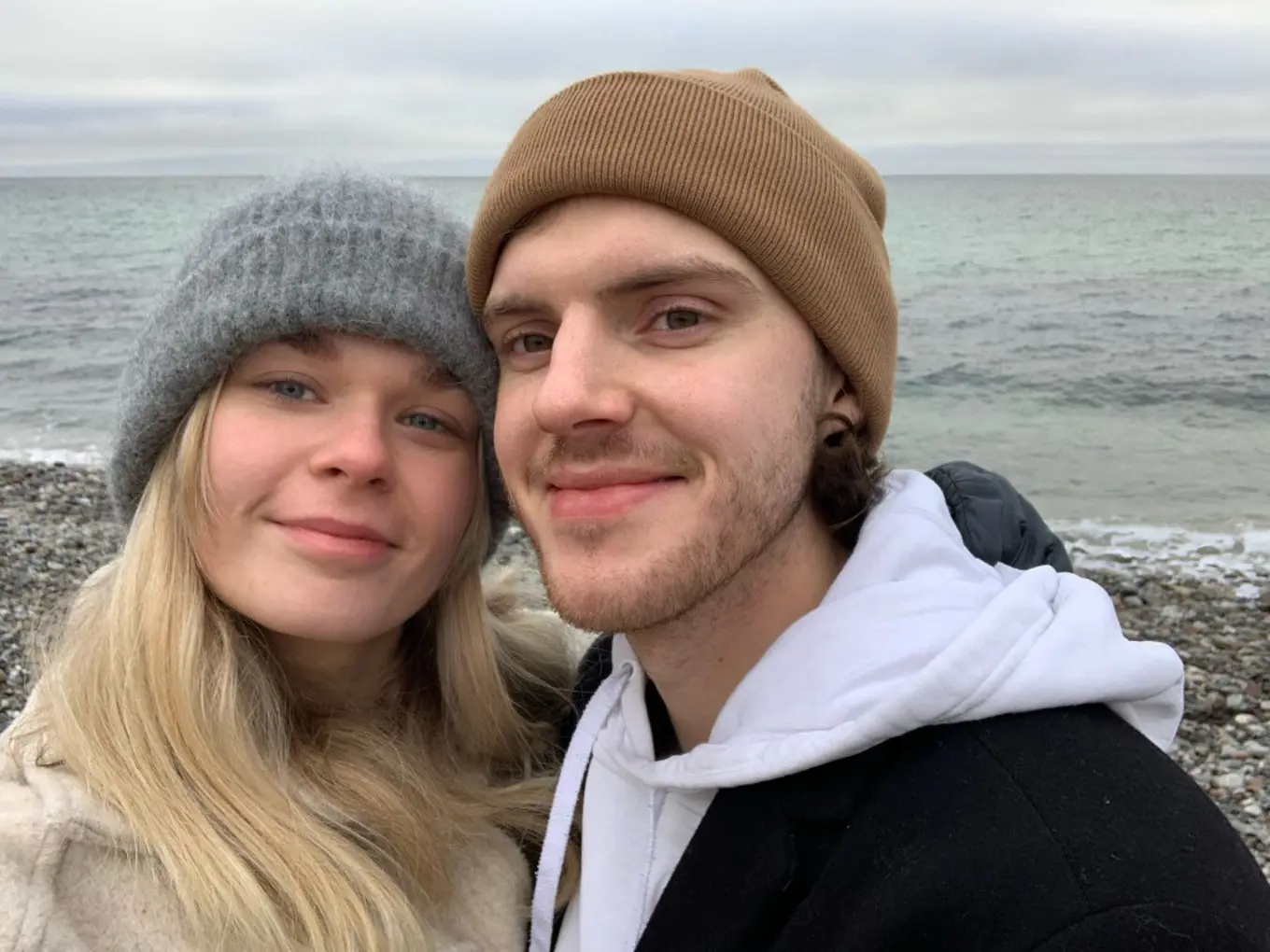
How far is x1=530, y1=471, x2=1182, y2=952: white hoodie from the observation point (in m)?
1.74

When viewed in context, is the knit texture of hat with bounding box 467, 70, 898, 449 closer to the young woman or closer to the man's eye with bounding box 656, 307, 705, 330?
the man's eye with bounding box 656, 307, 705, 330

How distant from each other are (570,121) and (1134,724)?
1.81m

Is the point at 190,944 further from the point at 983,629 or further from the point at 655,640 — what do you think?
the point at 983,629

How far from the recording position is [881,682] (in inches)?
70.1

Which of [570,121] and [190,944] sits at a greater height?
[570,121]

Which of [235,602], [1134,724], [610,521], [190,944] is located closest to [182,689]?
[235,602]

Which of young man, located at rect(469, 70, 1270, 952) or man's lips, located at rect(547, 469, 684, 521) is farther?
man's lips, located at rect(547, 469, 684, 521)

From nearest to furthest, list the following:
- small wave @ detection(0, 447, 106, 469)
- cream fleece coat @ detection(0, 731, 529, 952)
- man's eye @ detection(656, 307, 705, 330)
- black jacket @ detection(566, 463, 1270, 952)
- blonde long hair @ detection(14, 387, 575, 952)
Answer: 1. black jacket @ detection(566, 463, 1270, 952)
2. cream fleece coat @ detection(0, 731, 529, 952)
3. blonde long hair @ detection(14, 387, 575, 952)
4. man's eye @ detection(656, 307, 705, 330)
5. small wave @ detection(0, 447, 106, 469)

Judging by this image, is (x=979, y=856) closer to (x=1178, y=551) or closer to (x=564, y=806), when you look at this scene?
(x=564, y=806)

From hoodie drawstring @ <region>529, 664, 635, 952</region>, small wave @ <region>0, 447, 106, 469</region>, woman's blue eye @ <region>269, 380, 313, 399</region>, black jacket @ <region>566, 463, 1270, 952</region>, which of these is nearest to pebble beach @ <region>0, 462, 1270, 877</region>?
small wave @ <region>0, 447, 106, 469</region>

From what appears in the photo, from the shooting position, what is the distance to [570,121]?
232 centimetres

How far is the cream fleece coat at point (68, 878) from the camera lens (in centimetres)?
184

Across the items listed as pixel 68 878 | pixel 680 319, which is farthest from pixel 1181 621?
pixel 68 878

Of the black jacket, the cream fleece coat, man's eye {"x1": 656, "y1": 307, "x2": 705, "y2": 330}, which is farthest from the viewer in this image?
man's eye {"x1": 656, "y1": 307, "x2": 705, "y2": 330}
